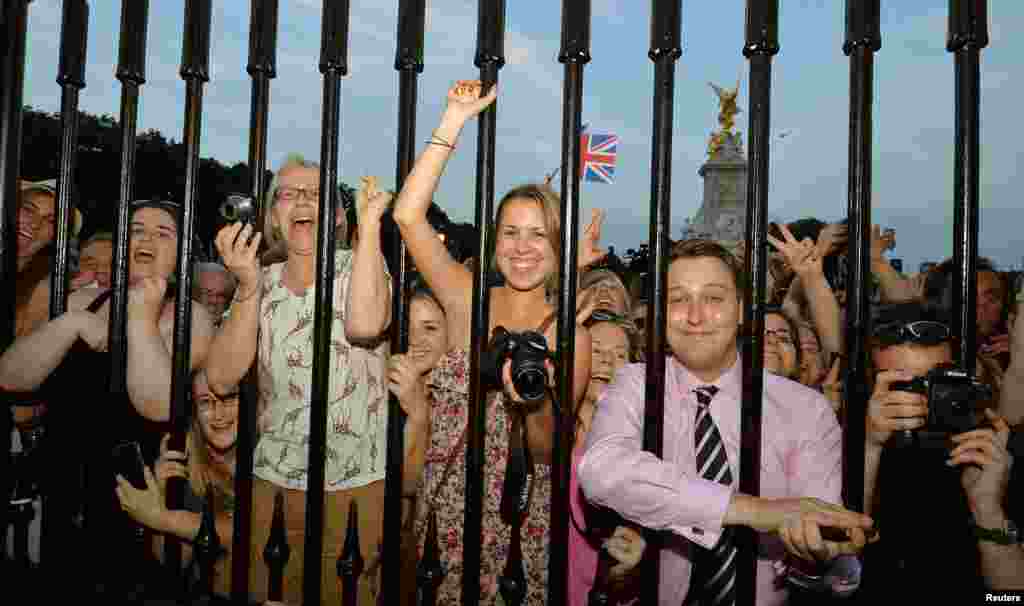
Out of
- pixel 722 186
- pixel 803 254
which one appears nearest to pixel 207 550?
pixel 803 254

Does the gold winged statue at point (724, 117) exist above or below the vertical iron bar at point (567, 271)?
above

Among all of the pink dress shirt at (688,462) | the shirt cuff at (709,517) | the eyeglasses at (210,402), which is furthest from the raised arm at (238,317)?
the shirt cuff at (709,517)

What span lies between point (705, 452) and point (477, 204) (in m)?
0.90

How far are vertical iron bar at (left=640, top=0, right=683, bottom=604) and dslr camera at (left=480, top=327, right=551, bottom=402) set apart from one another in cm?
21

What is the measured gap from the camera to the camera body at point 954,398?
1.26 m

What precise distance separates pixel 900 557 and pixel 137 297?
217 cm

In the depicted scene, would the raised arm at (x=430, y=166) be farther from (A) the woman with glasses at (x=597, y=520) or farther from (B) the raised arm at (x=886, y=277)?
(B) the raised arm at (x=886, y=277)

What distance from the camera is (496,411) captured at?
93.4 inches

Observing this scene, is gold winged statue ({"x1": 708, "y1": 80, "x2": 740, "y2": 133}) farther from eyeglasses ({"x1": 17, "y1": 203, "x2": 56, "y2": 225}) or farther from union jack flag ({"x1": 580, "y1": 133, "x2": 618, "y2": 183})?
eyeglasses ({"x1": 17, "y1": 203, "x2": 56, "y2": 225})

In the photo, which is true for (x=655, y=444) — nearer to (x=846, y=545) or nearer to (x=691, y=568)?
(x=846, y=545)

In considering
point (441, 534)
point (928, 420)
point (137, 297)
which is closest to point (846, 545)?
point (928, 420)

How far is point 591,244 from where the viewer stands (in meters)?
2.69

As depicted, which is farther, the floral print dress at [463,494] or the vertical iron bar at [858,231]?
the floral print dress at [463,494]

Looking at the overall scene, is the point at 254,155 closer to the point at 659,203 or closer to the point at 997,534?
the point at 659,203
